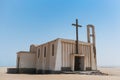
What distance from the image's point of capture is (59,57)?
25344mm

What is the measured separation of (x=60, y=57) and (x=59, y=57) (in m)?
0.16

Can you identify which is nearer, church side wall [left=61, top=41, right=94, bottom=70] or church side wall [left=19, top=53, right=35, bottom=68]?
church side wall [left=61, top=41, right=94, bottom=70]

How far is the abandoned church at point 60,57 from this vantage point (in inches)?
→ 1009

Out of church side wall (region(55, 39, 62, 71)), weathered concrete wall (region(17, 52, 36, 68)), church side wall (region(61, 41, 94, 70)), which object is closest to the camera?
church side wall (region(55, 39, 62, 71))

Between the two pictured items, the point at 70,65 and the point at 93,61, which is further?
the point at 93,61

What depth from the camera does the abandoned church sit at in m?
25.6

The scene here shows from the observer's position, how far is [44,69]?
1144 inches

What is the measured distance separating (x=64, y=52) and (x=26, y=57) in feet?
34.6

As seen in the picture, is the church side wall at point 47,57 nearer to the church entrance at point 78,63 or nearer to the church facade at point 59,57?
the church facade at point 59,57

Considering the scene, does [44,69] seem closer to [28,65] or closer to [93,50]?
[28,65]

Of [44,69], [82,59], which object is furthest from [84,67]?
[44,69]

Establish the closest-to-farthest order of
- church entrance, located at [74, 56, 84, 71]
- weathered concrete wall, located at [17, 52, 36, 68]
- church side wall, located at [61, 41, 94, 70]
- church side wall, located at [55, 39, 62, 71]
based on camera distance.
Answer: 1. church side wall, located at [55, 39, 62, 71]
2. church side wall, located at [61, 41, 94, 70]
3. church entrance, located at [74, 56, 84, 71]
4. weathered concrete wall, located at [17, 52, 36, 68]

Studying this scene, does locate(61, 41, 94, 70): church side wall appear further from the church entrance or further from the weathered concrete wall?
the weathered concrete wall

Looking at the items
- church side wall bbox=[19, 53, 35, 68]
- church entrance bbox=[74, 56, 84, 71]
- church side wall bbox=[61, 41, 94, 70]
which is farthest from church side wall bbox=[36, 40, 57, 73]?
church entrance bbox=[74, 56, 84, 71]
